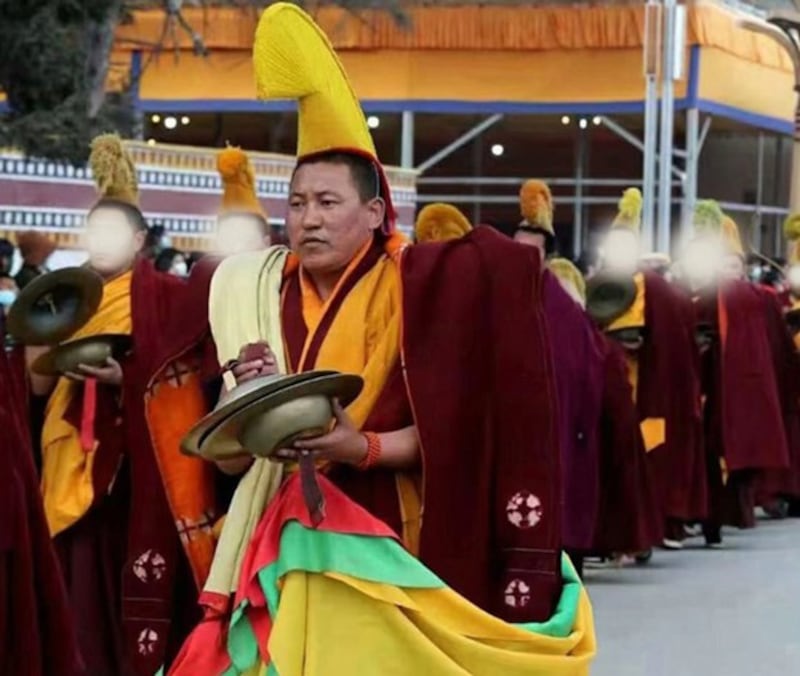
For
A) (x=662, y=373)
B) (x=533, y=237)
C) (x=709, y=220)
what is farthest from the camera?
(x=709, y=220)

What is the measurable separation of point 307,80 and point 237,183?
3.94 m

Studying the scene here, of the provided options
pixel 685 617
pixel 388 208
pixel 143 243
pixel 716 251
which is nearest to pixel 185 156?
pixel 716 251

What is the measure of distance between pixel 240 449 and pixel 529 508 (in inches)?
23.7

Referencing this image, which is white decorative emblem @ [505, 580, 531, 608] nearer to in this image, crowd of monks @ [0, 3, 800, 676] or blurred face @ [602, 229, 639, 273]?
crowd of monks @ [0, 3, 800, 676]

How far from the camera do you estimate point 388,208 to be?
4.46m

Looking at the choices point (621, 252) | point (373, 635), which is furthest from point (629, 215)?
point (373, 635)

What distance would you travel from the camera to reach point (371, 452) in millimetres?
4211

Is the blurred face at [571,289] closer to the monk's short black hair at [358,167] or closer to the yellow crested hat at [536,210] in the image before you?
the yellow crested hat at [536,210]

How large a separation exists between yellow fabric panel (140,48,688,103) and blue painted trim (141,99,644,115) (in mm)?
58

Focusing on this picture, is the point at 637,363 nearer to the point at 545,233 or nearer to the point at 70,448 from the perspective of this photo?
the point at 545,233

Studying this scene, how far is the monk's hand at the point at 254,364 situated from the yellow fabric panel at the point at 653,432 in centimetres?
786

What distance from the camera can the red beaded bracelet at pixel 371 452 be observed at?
4200 mm

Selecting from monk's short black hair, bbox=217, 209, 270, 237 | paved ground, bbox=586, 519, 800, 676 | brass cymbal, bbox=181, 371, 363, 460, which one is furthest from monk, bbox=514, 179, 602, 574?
brass cymbal, bbox=181, 371, 363, 460

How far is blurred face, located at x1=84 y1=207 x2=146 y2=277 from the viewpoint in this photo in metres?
7.24
